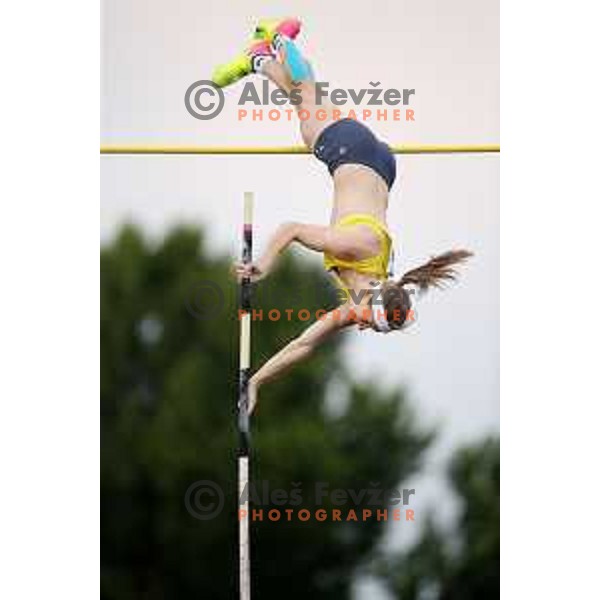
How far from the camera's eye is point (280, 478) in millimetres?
3344

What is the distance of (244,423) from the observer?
3.33 m

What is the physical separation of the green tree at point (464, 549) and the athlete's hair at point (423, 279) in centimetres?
34

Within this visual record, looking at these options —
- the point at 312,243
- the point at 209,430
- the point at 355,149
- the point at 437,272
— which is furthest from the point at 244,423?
the point at 355,149

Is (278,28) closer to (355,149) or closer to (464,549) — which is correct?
(355,149)

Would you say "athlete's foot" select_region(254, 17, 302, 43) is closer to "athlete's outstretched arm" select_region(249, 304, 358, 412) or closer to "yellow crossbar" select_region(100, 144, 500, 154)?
"yellow crossbar" select_region(100, 144, 500, 154)

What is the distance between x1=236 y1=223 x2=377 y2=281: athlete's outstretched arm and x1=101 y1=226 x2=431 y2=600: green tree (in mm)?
32

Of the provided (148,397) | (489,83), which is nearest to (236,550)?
(148,397)

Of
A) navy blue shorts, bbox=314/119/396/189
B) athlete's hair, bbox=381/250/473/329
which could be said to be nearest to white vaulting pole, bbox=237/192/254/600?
navy blue shorts, bbox=314/119/396/189

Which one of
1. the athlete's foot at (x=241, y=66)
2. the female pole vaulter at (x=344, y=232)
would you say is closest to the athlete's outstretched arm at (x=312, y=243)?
the female pole vaulter at (x=344, y=232)

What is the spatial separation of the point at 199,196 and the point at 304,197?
0.72ft

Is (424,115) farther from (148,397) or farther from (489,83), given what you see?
(148,397)

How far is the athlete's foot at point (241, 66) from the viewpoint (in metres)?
3.33

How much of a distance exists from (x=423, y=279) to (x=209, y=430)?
0.54m

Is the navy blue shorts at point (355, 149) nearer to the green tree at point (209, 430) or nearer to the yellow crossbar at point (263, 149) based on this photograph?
the yellow crossbar at point (263, 149)
